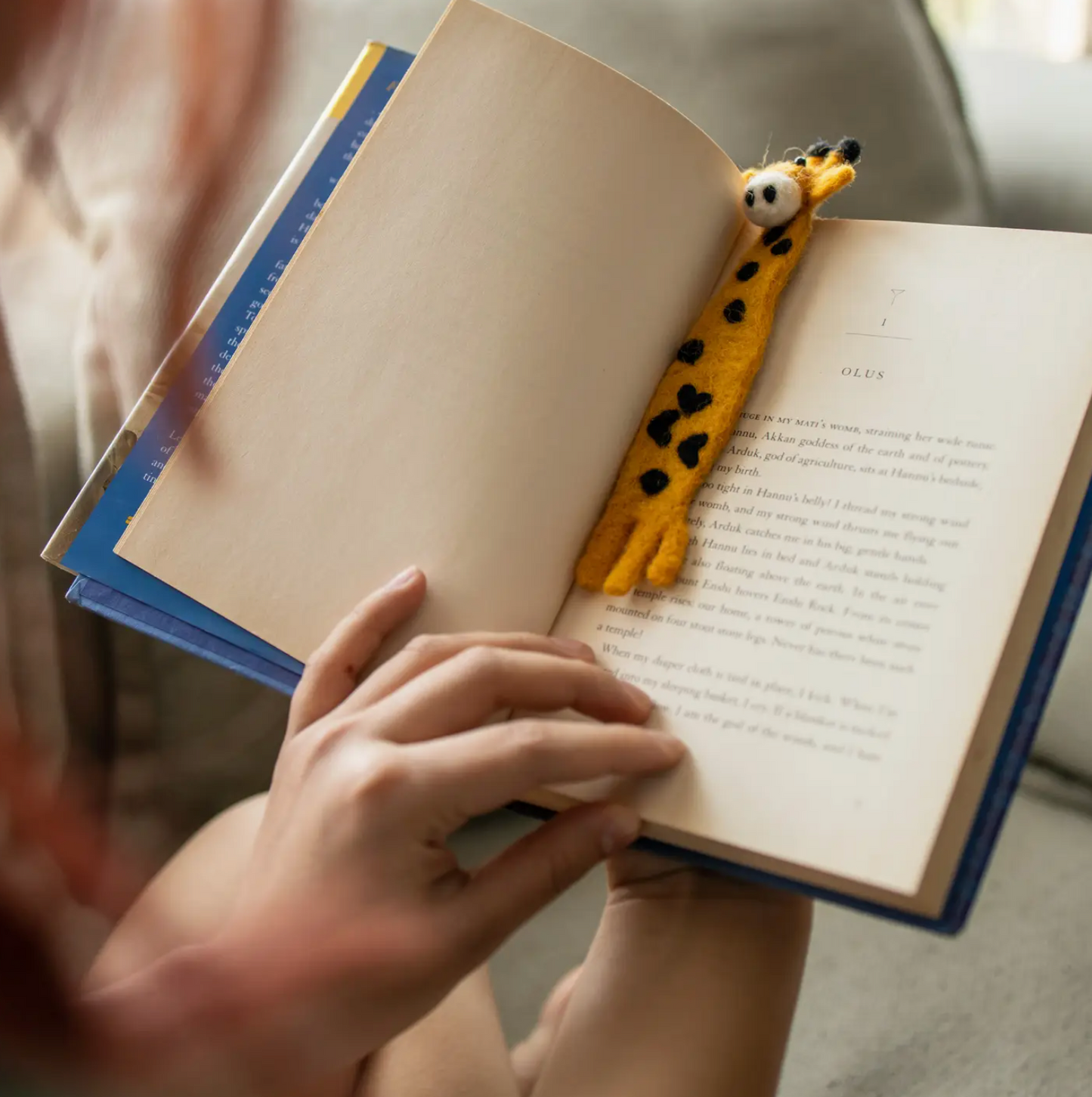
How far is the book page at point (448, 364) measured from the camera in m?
0.44

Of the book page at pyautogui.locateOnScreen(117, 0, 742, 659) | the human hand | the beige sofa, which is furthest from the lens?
the beige sofa

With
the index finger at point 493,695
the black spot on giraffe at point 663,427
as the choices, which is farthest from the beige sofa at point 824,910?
the black spot on giraffe at point 663,427

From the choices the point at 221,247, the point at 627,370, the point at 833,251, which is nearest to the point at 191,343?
the point at 221,247

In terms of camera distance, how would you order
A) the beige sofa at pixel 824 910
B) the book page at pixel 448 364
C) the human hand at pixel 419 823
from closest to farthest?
the human hand at pixel 419 823, the book page at pixel 448 364, the beige sofa at pixel 824 910

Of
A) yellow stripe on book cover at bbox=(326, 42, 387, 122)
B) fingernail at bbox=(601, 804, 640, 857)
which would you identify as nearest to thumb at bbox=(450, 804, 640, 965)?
fingernail at bbox=(601, 804, 640, 857)

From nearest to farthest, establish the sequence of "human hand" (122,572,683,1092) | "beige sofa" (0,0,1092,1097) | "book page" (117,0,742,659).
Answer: "human hand" (122,572,683,1092)
"book page" (117,0,742,659)
"beige sofa" (0,0,1092,1097)

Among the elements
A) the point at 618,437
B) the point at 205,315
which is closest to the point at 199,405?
Result: the point at 205,315

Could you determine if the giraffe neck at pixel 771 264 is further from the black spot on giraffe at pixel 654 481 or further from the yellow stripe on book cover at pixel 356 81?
the yellow stripe on book cover at pixel 356 81

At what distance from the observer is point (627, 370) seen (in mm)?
477

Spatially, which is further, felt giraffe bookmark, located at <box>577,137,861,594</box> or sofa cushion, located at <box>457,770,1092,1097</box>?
sofa cushion, located at <box>457,770,1092,1097</box>

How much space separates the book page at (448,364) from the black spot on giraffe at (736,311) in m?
0.04

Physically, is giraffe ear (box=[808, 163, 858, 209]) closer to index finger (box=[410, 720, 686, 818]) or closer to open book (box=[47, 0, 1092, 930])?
open book (box=[47, 0, 1092, 930])

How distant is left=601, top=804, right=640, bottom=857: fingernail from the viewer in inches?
15.1

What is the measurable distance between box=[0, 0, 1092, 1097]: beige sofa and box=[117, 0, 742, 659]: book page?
7 centimetres
